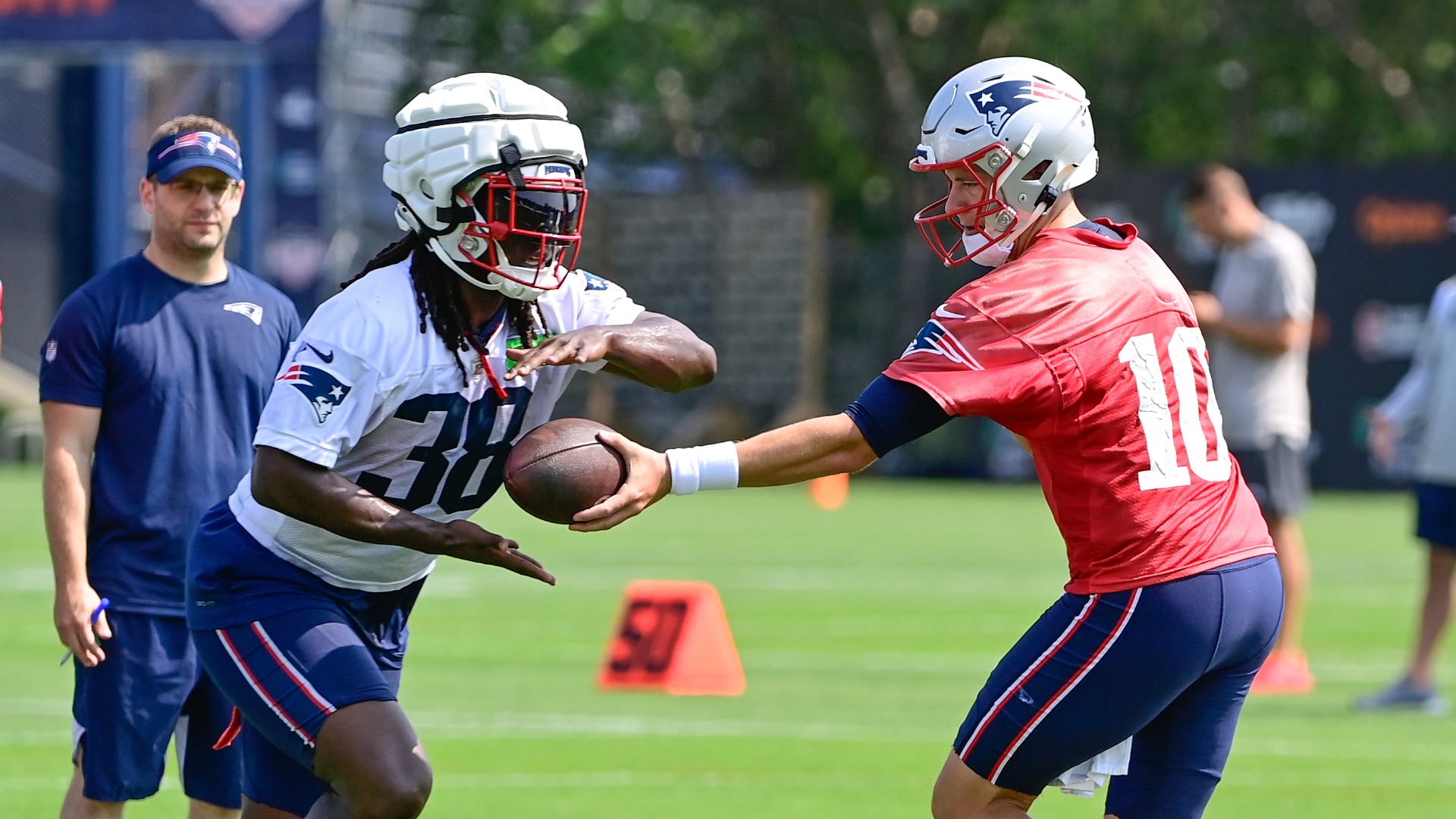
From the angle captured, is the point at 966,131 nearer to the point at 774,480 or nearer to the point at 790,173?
the point at 774,480

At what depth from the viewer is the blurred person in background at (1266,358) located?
33.9 ft

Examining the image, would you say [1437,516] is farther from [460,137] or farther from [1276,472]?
[460,137]

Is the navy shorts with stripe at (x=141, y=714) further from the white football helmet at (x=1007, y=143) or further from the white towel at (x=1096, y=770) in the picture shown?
the white football helmet at (x=1007, y=143)

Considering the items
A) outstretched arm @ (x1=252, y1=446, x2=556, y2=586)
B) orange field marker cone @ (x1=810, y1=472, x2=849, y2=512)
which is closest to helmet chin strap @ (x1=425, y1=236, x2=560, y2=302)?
outstretched arm @ (x1=252, y1=446, x2=556, y2=586)

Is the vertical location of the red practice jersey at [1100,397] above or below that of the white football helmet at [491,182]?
below

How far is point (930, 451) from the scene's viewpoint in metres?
28.2

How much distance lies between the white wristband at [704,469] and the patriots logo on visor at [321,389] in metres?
0.72

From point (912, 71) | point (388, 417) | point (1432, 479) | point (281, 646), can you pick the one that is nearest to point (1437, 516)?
point (1432, 479)

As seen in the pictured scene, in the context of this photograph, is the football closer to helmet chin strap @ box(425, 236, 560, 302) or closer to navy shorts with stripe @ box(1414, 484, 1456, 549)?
helmet chin strap @ box(425, 236, 560, 302)

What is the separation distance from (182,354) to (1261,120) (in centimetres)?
2993

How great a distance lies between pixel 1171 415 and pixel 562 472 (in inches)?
52.1

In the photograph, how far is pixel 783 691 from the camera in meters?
10.4

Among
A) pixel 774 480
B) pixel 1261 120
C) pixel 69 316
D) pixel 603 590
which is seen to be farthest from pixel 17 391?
pixel 774 480

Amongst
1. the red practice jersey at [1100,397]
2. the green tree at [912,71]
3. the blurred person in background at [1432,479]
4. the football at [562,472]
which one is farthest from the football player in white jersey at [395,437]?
the green tree at [912,71]
